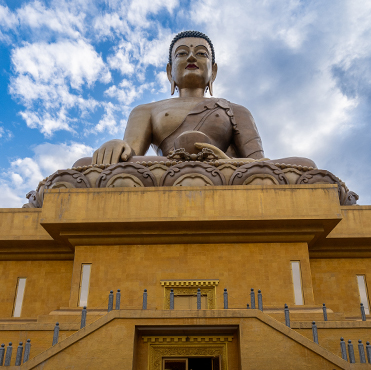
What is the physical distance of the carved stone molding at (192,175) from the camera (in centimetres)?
838

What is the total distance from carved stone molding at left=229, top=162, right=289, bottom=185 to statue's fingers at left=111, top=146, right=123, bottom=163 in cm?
254

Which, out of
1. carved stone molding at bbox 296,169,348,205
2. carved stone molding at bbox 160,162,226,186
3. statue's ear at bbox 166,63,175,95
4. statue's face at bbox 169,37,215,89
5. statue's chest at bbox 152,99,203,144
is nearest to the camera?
carved stone molding at bbox 160,162,226,186

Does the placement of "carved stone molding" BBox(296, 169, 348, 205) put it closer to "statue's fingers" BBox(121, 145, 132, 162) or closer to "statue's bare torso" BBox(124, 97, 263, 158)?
"statue's bare torso" BBox(124, 97, 263, 158)

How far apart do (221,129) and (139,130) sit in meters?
2.19

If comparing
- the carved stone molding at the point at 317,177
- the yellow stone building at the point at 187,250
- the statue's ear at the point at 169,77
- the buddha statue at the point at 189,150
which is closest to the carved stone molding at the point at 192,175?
the buddha statue at the point at 189,150

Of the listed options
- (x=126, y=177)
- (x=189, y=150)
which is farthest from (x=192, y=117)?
(x=126, y=177)

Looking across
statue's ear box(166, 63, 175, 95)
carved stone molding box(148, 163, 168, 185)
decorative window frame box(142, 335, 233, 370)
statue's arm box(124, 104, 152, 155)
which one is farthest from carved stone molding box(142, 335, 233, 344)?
statue's ear box(166, 63, 175, 95)

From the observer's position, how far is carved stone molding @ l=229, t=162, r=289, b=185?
8.43 meters

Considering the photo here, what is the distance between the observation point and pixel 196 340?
593cm

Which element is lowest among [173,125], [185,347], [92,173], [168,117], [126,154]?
[185,347]

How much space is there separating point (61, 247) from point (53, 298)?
2.99ft

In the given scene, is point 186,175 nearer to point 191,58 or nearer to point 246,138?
point 246,138

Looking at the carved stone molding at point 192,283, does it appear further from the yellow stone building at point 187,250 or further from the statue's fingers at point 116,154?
the statue's fingers at point 116,154

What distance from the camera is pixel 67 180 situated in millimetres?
8781
